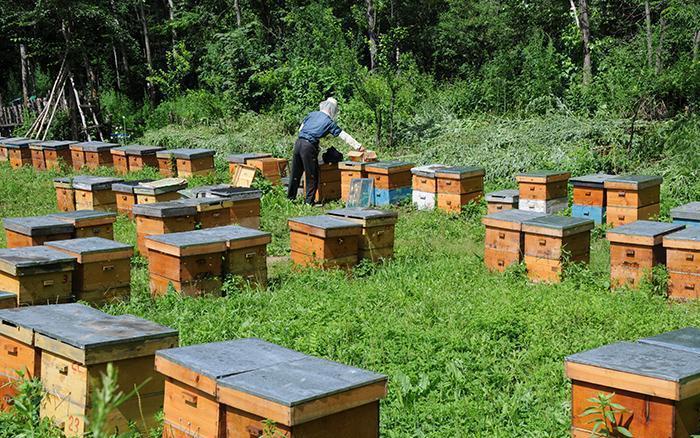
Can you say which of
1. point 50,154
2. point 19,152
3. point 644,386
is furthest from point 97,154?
point 644,386

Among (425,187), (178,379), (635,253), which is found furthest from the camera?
(425,187)

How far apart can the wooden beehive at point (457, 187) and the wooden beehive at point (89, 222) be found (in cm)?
480

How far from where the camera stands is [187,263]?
695 centimetres

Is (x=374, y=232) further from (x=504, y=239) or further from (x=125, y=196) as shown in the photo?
(x=125, y=196)

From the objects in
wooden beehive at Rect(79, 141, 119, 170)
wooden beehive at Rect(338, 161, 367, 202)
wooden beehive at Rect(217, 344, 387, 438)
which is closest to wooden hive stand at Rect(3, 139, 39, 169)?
wooden beehive at Rect(79, 141, 119, 170)

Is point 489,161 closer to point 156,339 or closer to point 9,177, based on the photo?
point 9,177

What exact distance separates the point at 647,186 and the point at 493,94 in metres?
8.92

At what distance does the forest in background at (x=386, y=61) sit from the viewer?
15.5 meters

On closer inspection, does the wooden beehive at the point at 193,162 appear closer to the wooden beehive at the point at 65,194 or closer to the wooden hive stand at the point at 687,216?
the wooden beehive at the point at 65,194

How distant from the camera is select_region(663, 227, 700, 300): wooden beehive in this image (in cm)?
694

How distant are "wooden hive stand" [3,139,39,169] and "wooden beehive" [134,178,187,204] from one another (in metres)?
6.92

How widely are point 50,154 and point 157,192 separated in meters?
6.71

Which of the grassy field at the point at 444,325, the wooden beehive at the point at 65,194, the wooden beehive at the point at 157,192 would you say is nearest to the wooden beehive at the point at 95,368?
the grassy field at the point at 444,325

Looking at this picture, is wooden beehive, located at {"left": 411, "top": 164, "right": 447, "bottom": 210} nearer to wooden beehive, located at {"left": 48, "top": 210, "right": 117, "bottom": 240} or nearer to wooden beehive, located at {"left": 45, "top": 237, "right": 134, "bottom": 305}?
wooden beehive, located at {"left": 48, "top": 210, "right": 117, "bottom": 240}
